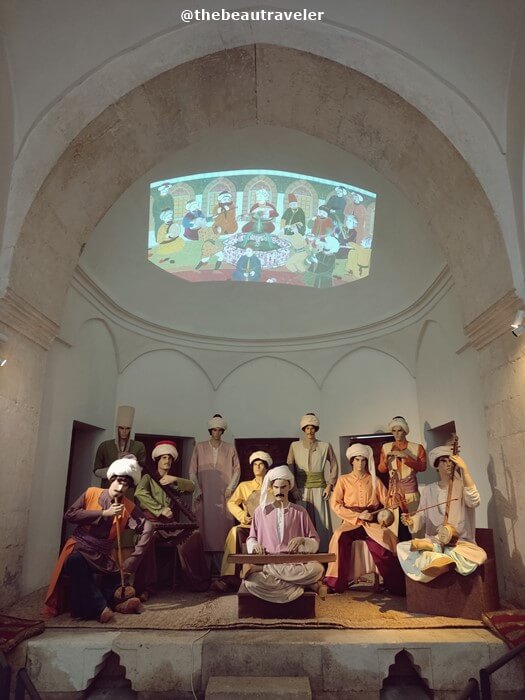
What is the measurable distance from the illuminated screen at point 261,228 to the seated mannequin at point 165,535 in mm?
4443

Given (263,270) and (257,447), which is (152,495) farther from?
(263,270)

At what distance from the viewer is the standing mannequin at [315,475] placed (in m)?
7.46

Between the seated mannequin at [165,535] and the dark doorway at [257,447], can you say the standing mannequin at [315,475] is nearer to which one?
the seated mannequin at [165,535]

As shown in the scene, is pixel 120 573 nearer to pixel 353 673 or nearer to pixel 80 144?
pixel 353 673

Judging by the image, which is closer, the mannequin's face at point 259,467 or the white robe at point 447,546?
the white robe at point 447,546

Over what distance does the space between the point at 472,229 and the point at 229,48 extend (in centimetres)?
360

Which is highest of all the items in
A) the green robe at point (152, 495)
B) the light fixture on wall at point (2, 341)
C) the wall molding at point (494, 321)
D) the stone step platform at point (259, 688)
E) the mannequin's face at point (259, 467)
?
the wall molding at point (494, 321)

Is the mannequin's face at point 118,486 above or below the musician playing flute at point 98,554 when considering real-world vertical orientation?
above

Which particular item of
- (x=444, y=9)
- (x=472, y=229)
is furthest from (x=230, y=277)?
(x=444, y=9)

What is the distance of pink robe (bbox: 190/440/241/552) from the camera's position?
730cm

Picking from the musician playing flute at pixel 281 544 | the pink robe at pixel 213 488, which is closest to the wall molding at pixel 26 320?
the pink robe at pixel 213 488

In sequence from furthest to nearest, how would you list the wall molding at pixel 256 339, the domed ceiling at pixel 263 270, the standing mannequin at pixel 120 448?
the domed ceiling at pixel 263 270, the wall molding at pixel 256 339, the standing mannequin at pixel 120 448

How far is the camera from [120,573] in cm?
503

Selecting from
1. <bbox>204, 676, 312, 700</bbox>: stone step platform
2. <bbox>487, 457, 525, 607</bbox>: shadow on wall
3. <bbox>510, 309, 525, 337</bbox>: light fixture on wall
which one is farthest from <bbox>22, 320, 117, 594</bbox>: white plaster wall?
<bbox>510, 309, 525, 337</bbox>: light fixture on wall
